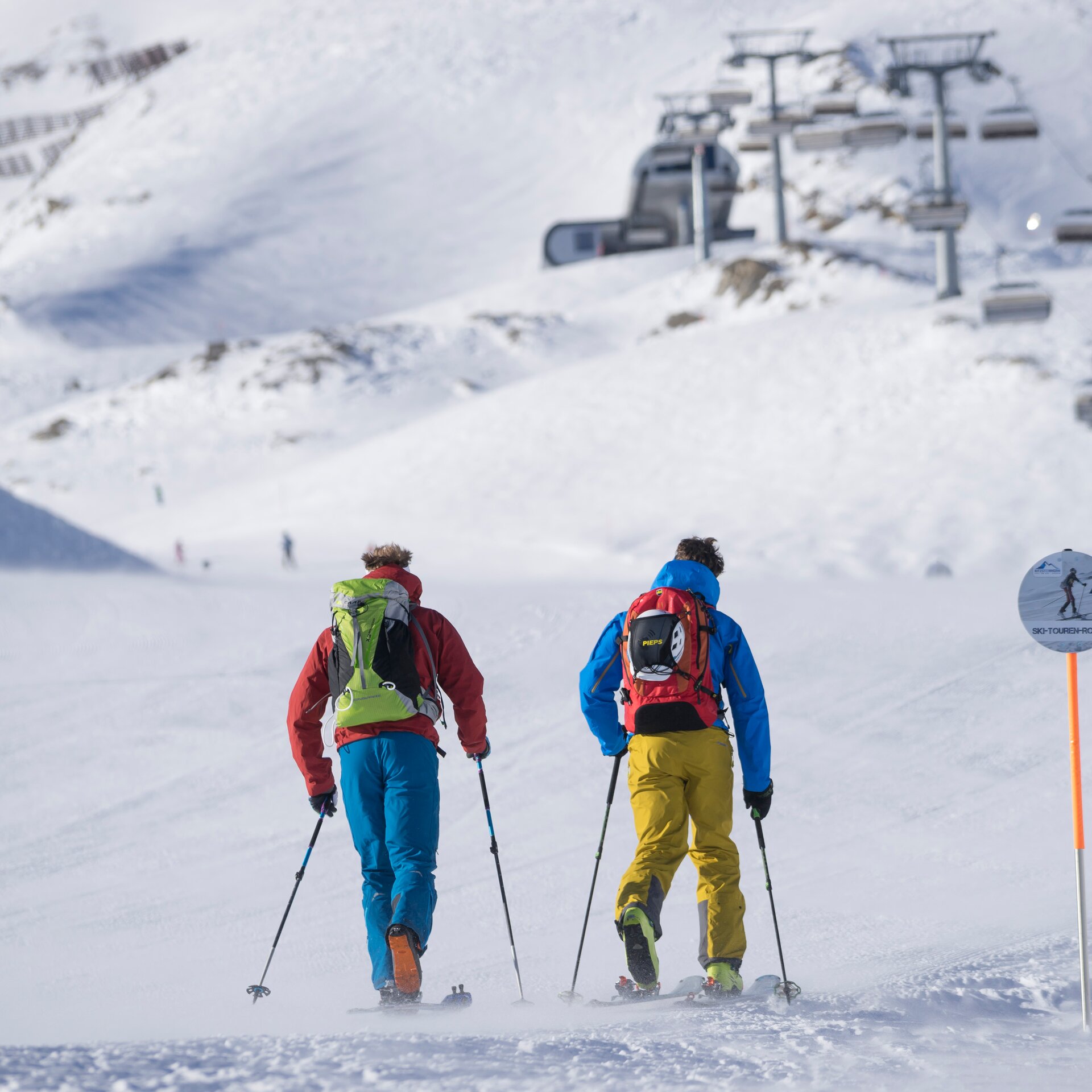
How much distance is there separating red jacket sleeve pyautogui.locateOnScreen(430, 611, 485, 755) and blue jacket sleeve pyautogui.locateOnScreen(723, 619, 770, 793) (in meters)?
0.91

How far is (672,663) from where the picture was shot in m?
4.64

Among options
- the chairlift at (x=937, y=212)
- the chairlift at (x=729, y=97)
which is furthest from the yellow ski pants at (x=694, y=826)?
the chairlift at (x=729, y=97)

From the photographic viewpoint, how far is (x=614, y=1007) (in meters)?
4.55

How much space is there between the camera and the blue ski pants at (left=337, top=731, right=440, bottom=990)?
4680 mm

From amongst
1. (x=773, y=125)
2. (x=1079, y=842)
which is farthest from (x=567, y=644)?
(x=773, y=125)

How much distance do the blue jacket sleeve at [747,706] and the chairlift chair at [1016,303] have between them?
71.4ft

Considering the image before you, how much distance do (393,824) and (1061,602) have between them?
2.47 meters

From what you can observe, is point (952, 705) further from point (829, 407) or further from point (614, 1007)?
point (829, 407)

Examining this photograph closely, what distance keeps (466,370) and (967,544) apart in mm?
28371

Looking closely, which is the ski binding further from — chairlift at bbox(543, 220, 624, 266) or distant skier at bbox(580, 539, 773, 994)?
chairlift at bbox(543, 220, 624, 266)

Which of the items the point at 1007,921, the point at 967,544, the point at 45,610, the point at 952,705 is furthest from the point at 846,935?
the point at 967,544

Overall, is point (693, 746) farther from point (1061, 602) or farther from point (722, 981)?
point (1061, 602)

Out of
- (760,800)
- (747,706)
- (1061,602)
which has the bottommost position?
(760,800)

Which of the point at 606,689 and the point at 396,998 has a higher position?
the point at 606,689
